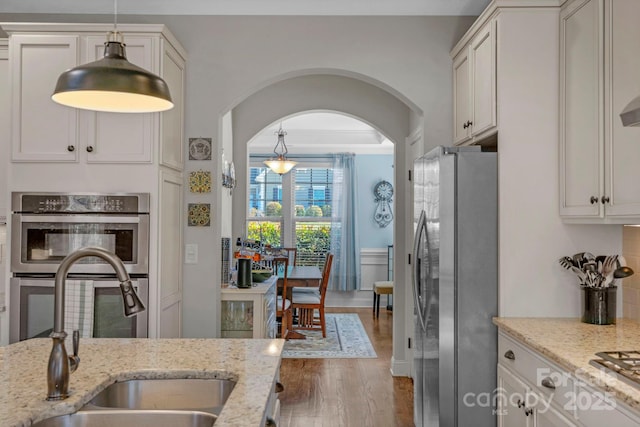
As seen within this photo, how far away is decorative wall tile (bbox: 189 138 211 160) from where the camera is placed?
Answer: 136 inches

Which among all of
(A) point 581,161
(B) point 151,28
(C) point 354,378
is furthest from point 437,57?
(C) point 354,378

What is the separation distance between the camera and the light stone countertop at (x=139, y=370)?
1322 mm

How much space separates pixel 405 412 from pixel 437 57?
2510mm

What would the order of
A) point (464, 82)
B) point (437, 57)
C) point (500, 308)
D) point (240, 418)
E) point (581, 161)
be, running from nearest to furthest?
1. point (240, 418)
2. point (581, 161)
3. point (500, 308)
4. point (464, 82)
5. point (437, 57)

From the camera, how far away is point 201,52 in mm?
3488

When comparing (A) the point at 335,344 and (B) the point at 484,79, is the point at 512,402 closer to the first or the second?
(B) the point at 484,79

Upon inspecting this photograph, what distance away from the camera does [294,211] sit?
28.2 ft

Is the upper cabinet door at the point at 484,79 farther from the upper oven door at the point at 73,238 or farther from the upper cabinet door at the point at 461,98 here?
the upper oven door at the point at 73,238

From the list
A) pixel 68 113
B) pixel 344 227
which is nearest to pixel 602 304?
pixel 68 113

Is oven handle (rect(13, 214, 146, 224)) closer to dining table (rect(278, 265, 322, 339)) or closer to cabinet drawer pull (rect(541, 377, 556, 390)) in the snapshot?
cabinet drawer pull (rect(541, 377, 556, 390))

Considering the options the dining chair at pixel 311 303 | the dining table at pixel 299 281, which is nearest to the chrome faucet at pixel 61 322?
the dining table at pixel 299 281

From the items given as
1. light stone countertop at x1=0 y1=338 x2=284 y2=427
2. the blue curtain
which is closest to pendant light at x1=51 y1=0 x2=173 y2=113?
light stone countertop at x1=0 y1=338 x2=284 y2=427

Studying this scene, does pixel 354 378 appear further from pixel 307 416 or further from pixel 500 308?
pixel 500 308

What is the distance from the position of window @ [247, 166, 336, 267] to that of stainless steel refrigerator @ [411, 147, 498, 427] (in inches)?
230
